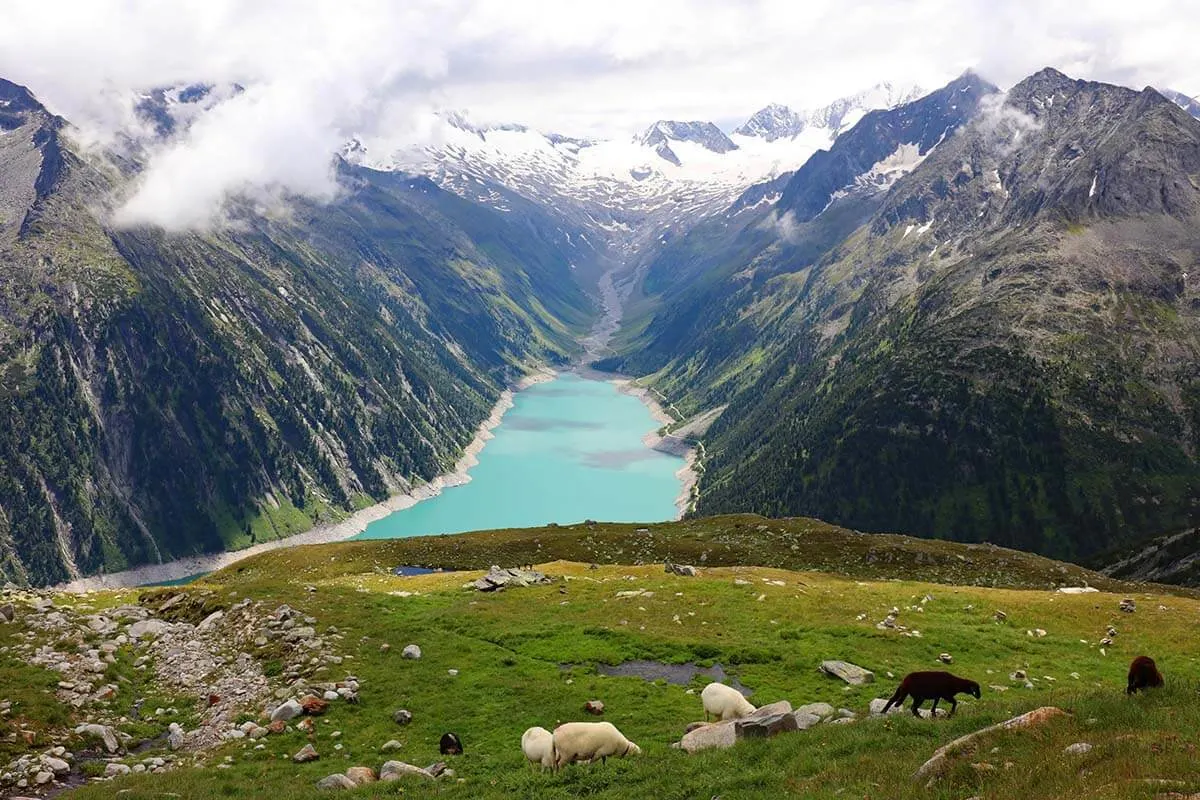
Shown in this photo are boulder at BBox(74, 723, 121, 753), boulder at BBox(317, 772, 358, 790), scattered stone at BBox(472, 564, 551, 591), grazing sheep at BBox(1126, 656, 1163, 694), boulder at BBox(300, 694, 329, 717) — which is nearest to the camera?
grazing sheep at BBox(1126, 656, 1163, 694)

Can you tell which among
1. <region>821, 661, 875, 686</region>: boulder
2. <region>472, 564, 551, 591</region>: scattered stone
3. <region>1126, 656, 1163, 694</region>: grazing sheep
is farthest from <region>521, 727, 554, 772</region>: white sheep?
<region>472, 564, 551, 591</region>: scattered stone

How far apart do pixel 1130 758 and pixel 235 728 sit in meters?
31.3

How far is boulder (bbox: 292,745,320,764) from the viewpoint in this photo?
1134 inches

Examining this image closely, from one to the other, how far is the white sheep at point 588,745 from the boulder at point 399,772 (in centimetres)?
438

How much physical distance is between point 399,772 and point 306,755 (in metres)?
4.91

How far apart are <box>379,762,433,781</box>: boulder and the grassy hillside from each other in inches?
44.6

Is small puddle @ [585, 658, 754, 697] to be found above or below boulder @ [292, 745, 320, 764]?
below

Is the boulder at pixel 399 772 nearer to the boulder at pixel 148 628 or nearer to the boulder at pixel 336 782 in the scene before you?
the boulder at pixel 336 782

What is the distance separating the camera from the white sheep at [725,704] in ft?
94.0

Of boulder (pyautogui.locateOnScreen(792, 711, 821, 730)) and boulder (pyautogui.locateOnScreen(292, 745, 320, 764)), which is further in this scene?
boulder (pyautogui.locateOnScreen(292, 745, 320, 764))

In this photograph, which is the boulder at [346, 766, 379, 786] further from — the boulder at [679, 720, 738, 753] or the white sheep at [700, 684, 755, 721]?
the white sheep at [700, 684, 755, 721]

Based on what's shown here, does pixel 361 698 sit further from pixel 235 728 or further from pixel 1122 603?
pixel 1122 603

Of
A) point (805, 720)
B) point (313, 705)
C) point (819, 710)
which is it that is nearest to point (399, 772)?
point (313, 705)

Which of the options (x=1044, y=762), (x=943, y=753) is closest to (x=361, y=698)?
(x=943, y=753)
